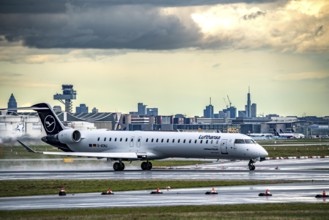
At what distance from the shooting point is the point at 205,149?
87.9 metres

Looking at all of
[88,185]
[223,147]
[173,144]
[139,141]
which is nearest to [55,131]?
[139,141]

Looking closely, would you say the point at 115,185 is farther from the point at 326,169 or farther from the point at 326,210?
the point at 326,169

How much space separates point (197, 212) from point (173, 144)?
153 ft

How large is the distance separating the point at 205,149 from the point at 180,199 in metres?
37.4

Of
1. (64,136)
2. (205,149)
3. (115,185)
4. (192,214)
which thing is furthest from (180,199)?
(64,136)

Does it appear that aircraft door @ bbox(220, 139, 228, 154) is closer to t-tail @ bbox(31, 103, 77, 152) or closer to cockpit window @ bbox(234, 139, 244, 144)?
cockpit window @ bbox(234, 139, 244, 144)

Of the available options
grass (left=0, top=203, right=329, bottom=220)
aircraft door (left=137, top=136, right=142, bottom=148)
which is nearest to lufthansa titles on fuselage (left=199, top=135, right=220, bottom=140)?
aircraft door (left=137, top=136, right=142, bottom=148)

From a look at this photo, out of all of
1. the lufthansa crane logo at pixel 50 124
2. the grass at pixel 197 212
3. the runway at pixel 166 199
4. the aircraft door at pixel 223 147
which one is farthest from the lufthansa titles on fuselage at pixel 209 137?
the grass at pixel 197 212

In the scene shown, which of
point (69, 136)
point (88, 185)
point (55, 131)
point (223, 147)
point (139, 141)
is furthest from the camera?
point (55, 131)

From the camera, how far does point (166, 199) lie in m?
50.7

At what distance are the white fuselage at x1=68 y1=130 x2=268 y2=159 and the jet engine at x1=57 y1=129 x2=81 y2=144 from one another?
495mm

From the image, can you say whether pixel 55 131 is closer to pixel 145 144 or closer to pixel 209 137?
pixel 145 144

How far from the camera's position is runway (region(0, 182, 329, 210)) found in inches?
1882

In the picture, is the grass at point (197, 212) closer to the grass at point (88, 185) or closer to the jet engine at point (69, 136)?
the grass at point (88, 185)
